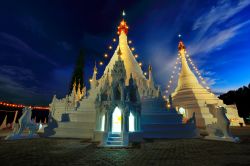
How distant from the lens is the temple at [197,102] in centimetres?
3104

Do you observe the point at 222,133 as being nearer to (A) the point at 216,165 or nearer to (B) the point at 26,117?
(A) the point at 216,165

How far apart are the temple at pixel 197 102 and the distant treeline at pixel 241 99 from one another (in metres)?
10.6

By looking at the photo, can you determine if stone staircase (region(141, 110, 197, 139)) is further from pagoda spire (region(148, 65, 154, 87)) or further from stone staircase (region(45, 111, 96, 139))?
pagoda spire (region(148, 65, 154, 87))

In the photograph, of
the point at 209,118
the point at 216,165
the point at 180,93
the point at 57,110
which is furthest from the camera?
the point at 180,93

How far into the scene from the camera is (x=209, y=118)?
30.2 m

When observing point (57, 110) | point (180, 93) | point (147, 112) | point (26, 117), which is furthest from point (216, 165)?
point (180, 93)

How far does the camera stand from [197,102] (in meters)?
32.8

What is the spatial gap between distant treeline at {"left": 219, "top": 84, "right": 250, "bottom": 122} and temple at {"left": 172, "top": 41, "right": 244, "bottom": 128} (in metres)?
10.6

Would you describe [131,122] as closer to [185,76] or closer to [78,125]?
[78,125]

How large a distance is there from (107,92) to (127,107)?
263cm

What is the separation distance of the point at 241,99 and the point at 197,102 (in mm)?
21435

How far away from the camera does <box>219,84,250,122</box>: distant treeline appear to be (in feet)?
138

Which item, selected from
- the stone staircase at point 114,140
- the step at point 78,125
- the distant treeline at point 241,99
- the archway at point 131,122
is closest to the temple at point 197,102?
the distant treeline at point 241,99

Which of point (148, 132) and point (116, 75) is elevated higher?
point (116, 75)
